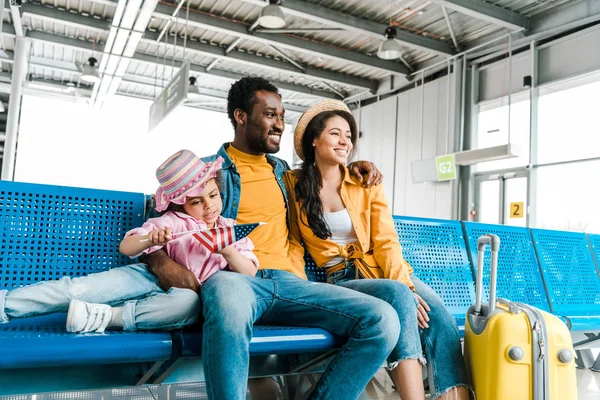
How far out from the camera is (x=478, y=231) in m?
3.12

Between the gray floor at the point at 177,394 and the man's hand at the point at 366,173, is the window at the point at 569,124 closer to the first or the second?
the gray floor at the point at 177,394

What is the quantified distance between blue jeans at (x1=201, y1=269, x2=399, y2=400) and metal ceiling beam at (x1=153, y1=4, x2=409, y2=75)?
8.21 m

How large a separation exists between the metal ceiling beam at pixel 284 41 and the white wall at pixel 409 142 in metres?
1.01

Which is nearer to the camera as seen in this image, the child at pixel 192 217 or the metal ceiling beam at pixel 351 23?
the child at pixel 192 217

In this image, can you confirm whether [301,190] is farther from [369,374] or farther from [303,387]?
[303,387]

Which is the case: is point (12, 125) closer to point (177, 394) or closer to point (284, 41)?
point (284, 41)

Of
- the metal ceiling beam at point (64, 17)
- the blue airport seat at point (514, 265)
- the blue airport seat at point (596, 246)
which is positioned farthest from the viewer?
the metal ceiling beam at point (64, 17)

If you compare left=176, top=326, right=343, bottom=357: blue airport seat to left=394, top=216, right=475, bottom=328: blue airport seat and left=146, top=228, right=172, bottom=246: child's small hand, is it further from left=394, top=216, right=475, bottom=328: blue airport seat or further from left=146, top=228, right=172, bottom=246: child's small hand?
left=394, top=216, right=475, bottom=328: blue airport seat

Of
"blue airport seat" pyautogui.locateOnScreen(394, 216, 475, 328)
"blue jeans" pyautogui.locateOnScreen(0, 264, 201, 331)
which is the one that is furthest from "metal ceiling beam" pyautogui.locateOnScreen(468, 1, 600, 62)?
"blue jeans" pyautogui.locateOnScreen(0, 264, 201, 331)

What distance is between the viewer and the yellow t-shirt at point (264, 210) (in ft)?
7.14

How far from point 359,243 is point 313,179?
358mm

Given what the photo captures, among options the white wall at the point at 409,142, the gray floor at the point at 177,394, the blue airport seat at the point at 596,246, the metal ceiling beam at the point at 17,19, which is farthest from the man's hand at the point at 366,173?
the metal ceiling beam at the point at 17,19

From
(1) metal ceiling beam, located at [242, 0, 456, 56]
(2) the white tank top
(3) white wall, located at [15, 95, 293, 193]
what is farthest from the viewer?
(3) white wall, located at [15, 95, 293, 193]

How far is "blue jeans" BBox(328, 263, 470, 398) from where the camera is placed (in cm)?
186
